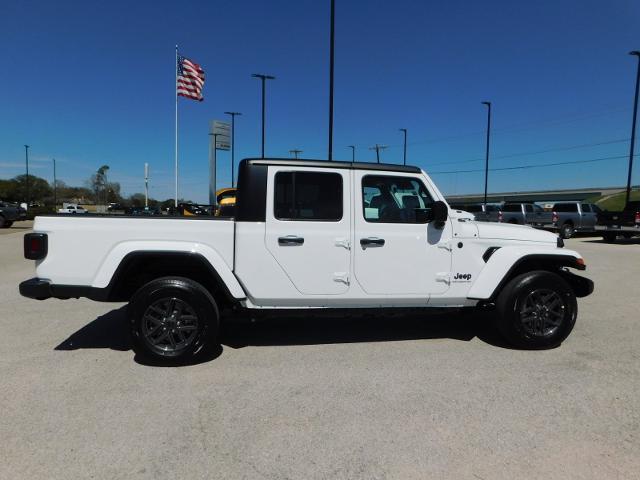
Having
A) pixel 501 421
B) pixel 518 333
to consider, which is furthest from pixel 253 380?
pixel 518 333

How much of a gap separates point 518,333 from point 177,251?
346 centimetres

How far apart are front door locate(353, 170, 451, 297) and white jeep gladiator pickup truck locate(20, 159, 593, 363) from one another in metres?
0.01

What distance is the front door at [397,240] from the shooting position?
4.27 meters

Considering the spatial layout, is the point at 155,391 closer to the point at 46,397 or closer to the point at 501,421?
the point at 46,397

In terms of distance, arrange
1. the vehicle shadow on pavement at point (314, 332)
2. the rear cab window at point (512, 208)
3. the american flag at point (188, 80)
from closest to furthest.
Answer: the vehicle shadow on pavement at point (314, 332)
the american flag at point (188, 80)
the rear cab window at point (512, 208)

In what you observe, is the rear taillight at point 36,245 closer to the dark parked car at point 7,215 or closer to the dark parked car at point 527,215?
the dark parked car at point 527,215

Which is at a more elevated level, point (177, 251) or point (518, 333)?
point (177, 251)

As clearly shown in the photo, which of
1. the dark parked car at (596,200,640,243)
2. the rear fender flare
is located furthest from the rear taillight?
the dark parked car at (596,200,640,243)

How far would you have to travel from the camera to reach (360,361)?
420 centimetres

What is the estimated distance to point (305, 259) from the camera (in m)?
4.18

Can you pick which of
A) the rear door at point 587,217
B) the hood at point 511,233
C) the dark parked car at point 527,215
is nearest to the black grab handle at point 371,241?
the hood at point 511,233

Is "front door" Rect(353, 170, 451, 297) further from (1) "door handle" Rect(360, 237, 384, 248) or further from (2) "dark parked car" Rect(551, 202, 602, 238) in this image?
(2) "dark parked car" Rect(551, 202, 602, 238)

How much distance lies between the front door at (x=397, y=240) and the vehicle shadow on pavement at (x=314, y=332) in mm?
415

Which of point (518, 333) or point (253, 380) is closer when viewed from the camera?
point (253, 380)
